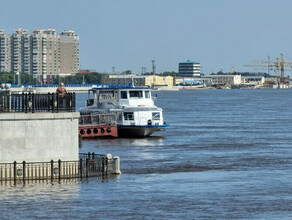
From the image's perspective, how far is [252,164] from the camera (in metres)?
63.3

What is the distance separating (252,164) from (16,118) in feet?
70.9

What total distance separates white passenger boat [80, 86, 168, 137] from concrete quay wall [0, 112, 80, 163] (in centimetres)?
4241

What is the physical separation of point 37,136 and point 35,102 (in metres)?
1.85

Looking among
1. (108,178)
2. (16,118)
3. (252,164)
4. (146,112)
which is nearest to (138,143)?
(146,112)

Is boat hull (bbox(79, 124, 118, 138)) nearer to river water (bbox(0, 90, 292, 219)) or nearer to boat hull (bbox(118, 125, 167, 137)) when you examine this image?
boat hull (bbox(118, 125, 167, 137))

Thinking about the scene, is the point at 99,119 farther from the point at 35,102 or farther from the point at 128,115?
the point at 35,102

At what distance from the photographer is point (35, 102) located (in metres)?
47.5

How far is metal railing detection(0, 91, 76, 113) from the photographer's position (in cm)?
4722

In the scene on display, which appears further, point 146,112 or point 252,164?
point 146,112

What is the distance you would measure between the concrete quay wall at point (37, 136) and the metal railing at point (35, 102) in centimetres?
73

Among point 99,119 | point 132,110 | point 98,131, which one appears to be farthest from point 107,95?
point 98,131

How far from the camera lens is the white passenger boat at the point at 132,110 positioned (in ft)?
296

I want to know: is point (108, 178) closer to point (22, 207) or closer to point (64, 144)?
point (64, 144)

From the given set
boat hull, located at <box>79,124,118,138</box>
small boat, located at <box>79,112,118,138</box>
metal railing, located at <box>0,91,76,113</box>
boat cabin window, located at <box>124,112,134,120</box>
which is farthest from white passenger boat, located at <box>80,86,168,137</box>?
metal railing, located at <box>0,91,76,113</box>
